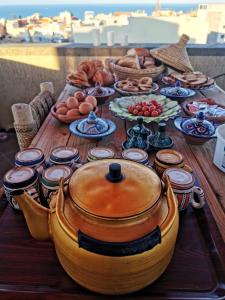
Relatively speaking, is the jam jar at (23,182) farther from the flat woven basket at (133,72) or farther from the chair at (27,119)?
the flat woven basket at (133,72)

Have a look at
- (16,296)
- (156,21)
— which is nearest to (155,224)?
(16,296)

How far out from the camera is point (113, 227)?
438 mm

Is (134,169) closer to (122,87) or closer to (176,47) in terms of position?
(122,87)

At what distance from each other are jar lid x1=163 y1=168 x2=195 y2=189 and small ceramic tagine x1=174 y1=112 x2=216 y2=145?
0.37 metres

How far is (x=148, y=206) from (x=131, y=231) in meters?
0.06

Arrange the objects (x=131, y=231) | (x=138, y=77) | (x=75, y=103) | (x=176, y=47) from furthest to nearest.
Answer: (x=176, y=47) < (x=138, y=77) < (x=75, y=103) < (x=131, y=231)

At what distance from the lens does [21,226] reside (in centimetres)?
65

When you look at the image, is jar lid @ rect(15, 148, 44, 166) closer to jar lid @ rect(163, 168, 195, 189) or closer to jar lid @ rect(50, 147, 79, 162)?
jar lid @ rect(50, 147, 79, 162)

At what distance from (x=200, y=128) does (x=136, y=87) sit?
619mm

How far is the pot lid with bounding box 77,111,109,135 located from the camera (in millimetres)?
1041

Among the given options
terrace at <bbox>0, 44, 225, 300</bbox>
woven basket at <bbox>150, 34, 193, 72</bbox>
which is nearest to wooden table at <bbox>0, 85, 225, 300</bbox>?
terrace at <bbox>0, 44, 225, 300</bbox>

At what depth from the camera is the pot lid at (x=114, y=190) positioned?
0.45 meters

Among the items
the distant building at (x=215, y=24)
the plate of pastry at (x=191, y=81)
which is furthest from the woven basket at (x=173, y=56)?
the distant building at (x=215, y=24)

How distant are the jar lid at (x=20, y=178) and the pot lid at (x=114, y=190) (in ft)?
0.55
